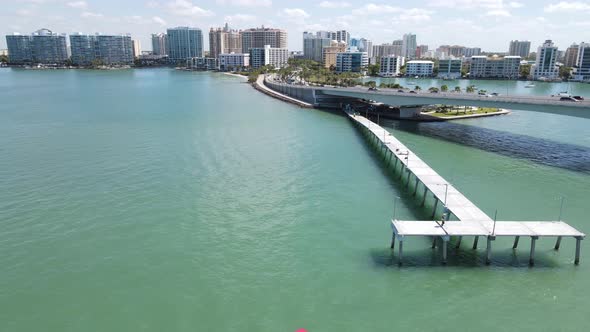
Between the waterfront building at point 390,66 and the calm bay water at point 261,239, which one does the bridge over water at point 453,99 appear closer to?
the calm bay water at point 261,239

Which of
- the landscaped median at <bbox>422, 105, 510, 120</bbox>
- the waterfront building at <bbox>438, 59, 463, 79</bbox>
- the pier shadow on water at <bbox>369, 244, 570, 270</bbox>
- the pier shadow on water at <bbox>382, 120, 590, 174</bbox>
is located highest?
the waterfront building at <bbox>438, 59, 463, 79</bbox>

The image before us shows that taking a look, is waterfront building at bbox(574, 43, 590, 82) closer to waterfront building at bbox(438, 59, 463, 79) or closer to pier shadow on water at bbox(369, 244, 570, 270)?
waterfront building at bbox(438, 59, 463, 79)

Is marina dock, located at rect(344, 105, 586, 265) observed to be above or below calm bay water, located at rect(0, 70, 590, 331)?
above

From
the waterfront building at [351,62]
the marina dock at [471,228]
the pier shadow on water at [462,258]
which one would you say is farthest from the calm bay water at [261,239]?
the waterfront building at [351,62]

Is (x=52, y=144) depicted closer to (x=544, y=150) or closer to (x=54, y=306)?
(x=54, y=306)

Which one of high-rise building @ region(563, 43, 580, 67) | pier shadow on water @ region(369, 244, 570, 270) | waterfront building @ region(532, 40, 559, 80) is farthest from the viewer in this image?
high-rise building @ region(563, 43, 580, 67)

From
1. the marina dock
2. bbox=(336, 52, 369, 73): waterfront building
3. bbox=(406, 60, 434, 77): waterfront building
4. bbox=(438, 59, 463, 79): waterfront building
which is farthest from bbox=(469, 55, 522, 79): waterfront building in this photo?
the marina dock

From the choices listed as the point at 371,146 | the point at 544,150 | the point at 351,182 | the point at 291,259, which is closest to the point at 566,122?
the point at 544,150
